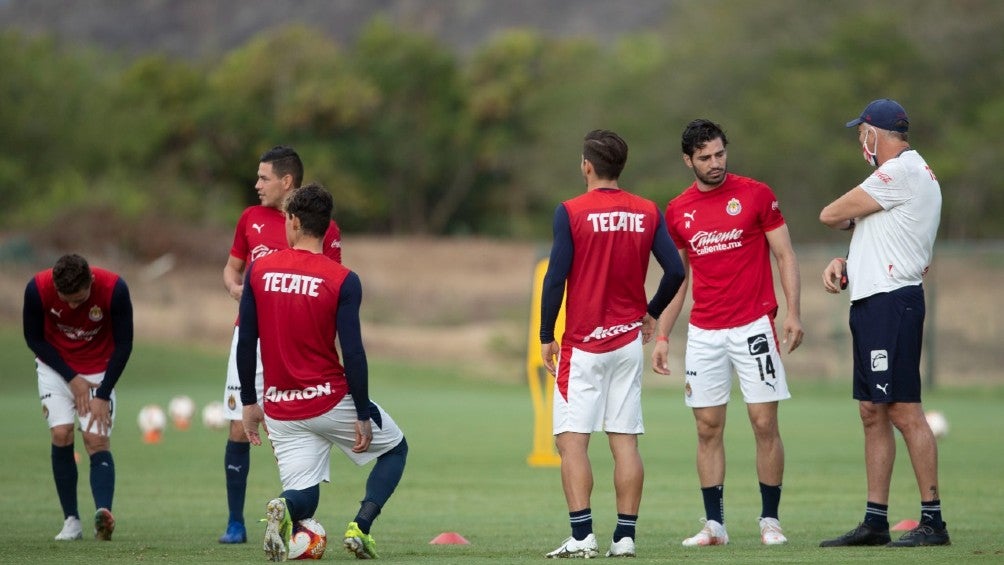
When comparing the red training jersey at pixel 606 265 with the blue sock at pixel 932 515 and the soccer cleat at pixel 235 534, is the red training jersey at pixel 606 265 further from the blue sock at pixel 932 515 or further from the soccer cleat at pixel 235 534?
the soccer cleat at pixel 235 534

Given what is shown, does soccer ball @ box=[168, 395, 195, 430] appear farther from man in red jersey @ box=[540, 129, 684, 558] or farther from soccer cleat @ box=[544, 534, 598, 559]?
soccer cleat @ box=[544, 534, 598, 559]

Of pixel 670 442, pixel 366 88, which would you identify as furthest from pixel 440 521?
pixel 366 88

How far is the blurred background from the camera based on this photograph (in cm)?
4150

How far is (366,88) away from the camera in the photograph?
274 feet

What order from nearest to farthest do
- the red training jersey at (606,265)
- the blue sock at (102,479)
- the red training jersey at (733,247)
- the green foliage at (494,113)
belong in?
1. the red training jersey at (606,265)
2. the red training jersey at (733,247)
3. the blue sock at (102,479)
4. the green foliage at (494,113)

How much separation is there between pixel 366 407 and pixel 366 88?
76571mm

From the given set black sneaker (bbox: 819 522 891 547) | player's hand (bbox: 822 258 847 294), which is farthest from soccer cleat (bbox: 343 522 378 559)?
player's hand (bbox: 822 258 847 294)

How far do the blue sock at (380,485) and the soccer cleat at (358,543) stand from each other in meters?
0.06

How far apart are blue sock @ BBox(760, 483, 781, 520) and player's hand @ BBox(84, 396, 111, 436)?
15.1 ft

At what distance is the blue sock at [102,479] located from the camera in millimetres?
10078

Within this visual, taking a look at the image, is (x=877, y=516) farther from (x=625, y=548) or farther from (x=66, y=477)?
(x=66, y=477)

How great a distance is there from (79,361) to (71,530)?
120cm

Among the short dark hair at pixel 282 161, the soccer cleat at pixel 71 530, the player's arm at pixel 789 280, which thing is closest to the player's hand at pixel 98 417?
the soccer cleat at pixel 71 530

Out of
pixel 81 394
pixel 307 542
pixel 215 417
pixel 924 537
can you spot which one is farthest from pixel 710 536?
pixel 215 417
